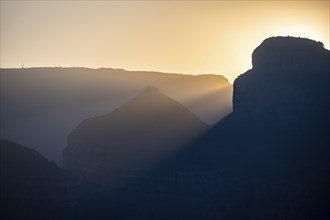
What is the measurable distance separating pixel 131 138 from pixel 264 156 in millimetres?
18830

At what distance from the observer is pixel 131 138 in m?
106

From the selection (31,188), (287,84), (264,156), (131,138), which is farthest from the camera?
(287,84)

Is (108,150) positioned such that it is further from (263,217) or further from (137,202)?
(263,217)

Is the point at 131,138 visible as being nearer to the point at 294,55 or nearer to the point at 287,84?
the point at 287,84

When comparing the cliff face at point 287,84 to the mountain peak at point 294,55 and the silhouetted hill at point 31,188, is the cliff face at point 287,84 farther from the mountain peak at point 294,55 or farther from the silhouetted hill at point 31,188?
the silhouetted hill at point 31,188

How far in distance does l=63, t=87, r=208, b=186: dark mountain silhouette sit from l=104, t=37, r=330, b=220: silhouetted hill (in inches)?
120

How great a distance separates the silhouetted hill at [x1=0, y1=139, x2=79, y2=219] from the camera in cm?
7375

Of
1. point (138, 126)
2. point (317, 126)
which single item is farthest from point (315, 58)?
point (138, 126)

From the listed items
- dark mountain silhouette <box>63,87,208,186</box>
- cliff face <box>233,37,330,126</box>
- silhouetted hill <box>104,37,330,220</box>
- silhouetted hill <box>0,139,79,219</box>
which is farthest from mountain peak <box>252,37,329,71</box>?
silhouetted hill <box>0,139,79,219</box>

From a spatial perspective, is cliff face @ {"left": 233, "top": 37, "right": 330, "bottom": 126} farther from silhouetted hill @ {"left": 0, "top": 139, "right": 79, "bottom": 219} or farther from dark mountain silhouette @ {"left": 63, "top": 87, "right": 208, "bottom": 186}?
silhouetted hill @ {"left": 0, "top": 139, "right": 79, "bottom": 219}

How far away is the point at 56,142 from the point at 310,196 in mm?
106208

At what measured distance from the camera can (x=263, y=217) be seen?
89938 mm

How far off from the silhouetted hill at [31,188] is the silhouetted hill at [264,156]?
1259cm

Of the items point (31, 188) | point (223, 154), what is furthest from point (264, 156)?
point (31, 188)
